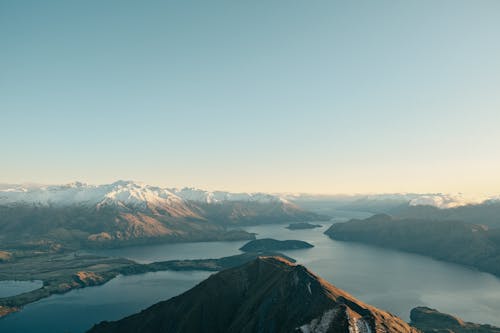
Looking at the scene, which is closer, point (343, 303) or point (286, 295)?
point (343, 303)

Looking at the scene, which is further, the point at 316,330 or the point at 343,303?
the point at 343,303

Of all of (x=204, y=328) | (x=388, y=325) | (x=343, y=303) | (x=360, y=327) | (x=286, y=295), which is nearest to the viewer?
(x=360, y=327)

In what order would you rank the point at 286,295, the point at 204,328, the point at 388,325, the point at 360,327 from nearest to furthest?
the point at 360,327 → the point at 388,325 → the point at 286,295 → the point at 204,328

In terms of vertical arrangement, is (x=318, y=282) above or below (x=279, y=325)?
above

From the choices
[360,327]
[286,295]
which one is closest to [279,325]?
[286,295]

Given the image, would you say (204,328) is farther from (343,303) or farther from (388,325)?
(388,325)

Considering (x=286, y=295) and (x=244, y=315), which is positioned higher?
(x=286, y=295)

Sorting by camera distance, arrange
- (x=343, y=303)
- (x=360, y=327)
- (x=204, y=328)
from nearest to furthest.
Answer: (x=360, y=327) < (x=343, y=303) < (x=204, y=328)

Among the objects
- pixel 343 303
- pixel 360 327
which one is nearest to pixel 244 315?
pixel 343 303

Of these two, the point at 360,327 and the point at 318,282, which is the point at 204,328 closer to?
the point at 318,282
